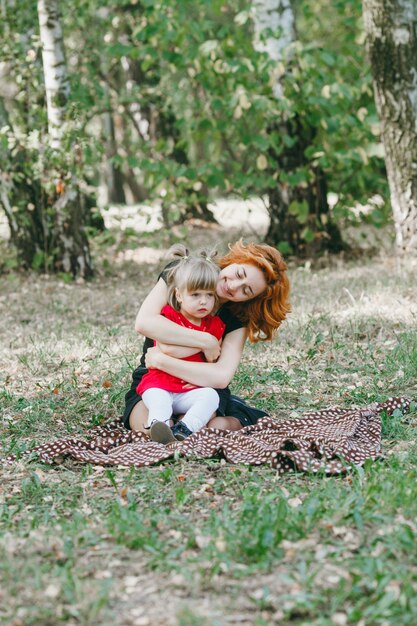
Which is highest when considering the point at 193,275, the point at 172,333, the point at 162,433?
the point at 193,275

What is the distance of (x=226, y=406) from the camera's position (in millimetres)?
4879

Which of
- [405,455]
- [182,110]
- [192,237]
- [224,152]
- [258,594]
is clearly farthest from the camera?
[192,237]

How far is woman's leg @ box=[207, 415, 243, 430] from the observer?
4.73 metres

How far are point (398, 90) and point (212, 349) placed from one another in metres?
4.73

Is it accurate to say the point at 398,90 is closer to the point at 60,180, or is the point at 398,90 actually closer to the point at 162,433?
the point at 60,180

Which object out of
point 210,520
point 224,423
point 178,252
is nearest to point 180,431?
point 224,423

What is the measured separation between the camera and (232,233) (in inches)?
488

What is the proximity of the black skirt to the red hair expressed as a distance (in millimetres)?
356

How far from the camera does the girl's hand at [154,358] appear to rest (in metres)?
4.66

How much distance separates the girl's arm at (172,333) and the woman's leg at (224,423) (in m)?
0.32

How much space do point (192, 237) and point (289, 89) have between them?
3.51m

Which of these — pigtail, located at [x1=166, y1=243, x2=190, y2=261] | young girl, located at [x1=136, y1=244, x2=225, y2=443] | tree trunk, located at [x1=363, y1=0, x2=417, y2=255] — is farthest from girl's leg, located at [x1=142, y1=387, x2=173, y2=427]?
tree trunk, located at [x1=363, y1=0, x2=417, y2=255]

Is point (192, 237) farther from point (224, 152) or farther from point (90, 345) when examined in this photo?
point (90, 345)

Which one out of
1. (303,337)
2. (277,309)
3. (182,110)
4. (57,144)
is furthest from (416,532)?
(182,110)
